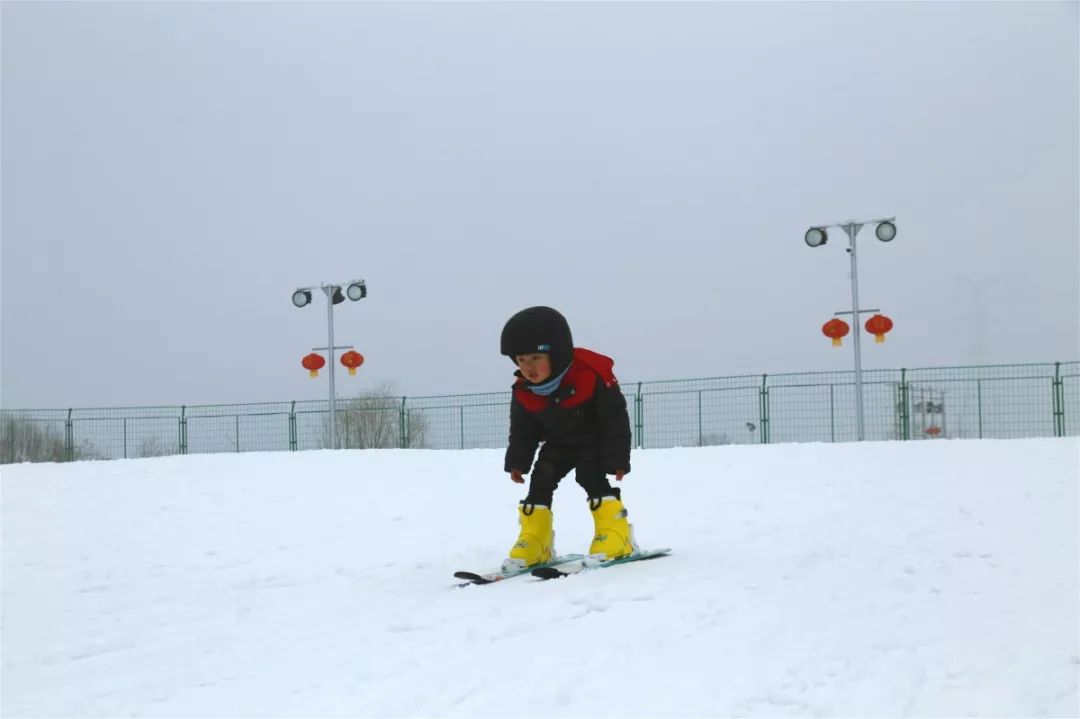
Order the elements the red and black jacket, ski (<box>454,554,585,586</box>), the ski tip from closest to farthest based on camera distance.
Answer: the ski tip → ski (<box>454,554,585,586</box>) → the red and black jacket

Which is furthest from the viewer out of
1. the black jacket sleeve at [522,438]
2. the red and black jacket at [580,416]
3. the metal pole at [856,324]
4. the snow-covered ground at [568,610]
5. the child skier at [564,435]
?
the metal pole at [856,324]

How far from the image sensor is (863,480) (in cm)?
1324

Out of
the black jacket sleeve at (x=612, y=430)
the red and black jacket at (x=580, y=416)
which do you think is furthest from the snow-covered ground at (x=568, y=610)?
the red and black jacket at (x=580, y=416)

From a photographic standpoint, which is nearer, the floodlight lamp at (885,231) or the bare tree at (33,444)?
the floodlight lamp at (885,231)

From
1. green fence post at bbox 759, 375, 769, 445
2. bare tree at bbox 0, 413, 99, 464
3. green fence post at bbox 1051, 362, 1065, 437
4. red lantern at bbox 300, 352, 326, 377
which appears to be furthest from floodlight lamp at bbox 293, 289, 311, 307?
green fence post at bbox 1051, 362, 1065, 437

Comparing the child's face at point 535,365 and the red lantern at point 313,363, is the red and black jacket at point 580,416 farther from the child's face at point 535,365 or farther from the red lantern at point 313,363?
the red lantern at point 313,363

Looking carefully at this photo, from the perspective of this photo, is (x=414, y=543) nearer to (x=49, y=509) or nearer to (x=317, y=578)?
(x=317, y=578)

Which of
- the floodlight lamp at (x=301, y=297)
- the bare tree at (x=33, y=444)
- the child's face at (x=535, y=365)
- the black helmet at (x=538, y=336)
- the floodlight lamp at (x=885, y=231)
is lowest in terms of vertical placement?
the bare tree at (x=33, y=444)

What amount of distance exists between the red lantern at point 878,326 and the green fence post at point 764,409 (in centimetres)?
299

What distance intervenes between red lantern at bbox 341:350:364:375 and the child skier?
1772cm

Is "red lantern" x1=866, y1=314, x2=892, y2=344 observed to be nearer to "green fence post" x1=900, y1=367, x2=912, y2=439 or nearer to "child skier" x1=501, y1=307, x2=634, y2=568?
"green fence post" x1=900, y1=367, x2=912, y2=439

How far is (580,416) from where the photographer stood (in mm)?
7773

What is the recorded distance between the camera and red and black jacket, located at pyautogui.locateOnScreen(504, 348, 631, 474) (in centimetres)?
765

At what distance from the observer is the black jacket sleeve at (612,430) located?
25.1 feet
